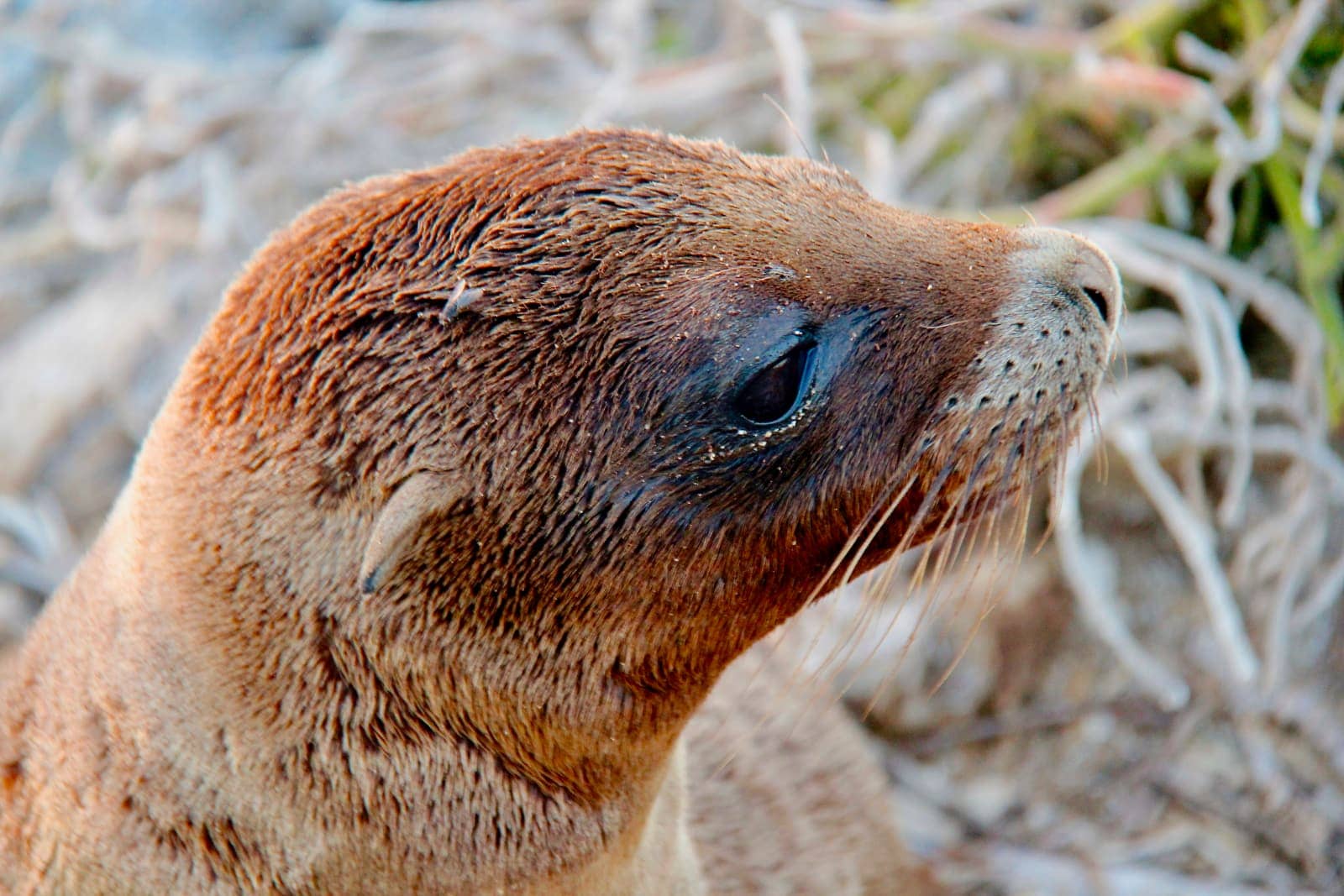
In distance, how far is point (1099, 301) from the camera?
200cm

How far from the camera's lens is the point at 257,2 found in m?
5.55

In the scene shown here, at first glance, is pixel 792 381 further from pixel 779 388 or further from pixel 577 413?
pixel 577 413

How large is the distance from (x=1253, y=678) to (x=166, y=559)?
2.73 metres

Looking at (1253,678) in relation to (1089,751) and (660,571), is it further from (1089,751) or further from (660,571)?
(660,571)

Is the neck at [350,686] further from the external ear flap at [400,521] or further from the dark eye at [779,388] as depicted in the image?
the dark eye at [779,388]

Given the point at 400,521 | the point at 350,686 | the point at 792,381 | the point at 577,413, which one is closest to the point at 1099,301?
the point at 792,381

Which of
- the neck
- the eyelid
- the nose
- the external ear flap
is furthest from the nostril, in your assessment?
the external ear flap

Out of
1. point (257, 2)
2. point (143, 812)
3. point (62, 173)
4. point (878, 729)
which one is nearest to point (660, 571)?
point (143, 812)

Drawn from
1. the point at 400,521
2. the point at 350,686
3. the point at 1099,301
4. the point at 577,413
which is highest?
the point at 1099,301

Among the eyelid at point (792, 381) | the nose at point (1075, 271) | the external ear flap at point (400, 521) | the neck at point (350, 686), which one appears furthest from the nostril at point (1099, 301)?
the external ear flap at point (400, 521)

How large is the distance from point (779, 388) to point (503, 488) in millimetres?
393

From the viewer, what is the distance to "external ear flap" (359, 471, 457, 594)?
1.72 meters

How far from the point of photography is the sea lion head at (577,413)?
70.5 inches

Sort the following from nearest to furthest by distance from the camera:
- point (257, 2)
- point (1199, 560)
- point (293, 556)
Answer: point (293, 556)
point (1199, 560)
point (257, 2)
